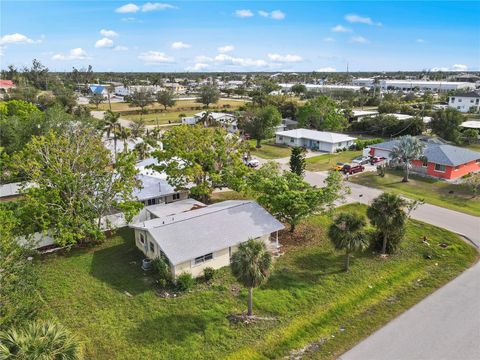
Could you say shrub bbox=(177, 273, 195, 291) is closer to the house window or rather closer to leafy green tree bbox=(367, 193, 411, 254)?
the house window

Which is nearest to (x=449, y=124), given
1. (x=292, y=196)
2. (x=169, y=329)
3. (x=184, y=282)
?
(x=292, y=196)

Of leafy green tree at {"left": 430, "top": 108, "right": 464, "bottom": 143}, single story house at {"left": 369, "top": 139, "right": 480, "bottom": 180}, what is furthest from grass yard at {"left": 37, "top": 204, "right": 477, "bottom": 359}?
leafy green tree at {"left": 430, "top": 108, "right": 464, "bottom": 143}

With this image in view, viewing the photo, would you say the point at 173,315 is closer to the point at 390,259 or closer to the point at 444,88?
the point at 390,259

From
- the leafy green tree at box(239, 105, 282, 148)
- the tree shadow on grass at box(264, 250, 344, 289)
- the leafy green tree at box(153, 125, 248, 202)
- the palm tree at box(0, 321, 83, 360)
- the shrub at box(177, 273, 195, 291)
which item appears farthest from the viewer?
the leafy green tree at box(239, 105, 282, 148)

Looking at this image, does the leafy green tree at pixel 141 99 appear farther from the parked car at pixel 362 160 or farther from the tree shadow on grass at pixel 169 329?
the tree shadow on grass at pixel 169 329

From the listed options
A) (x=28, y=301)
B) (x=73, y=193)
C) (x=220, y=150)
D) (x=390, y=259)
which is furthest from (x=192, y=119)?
(x=28, y=301)

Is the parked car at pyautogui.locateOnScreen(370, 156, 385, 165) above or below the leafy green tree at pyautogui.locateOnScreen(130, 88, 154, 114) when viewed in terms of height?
below

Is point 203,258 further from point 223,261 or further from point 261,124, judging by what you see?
point 261,124
